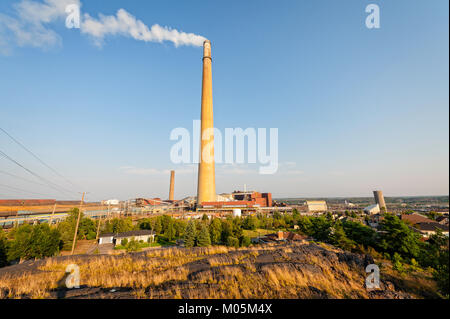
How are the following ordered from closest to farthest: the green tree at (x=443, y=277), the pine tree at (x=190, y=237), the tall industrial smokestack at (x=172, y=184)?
the green tree at (x=443, y=277) < the pine tree at (x=190, y=237) < the tall industrial smokestack at (x=172, y=184)

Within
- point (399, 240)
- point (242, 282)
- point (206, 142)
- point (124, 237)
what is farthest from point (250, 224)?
point (242, 282)

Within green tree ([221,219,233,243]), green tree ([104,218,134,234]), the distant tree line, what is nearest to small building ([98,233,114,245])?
green tree ([104,218,134,234])

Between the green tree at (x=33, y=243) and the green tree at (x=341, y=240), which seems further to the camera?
the green tree at (x=341, y=240)

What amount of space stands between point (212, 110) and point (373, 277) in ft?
189

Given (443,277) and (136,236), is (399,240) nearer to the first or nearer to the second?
(443,277)

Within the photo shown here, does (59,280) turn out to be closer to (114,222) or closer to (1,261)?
(1,261)

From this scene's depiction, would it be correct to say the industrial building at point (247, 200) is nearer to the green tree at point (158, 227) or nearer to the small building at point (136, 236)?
the green tree at point (158, 227)

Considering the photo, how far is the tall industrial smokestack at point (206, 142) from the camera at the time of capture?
58.1 metres

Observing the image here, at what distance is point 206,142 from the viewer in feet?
190

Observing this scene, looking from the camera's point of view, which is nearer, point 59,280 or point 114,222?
point 59,280

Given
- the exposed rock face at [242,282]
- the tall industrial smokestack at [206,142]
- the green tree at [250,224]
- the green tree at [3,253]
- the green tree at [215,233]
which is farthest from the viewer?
the tall industrial smokestack at [206,142]

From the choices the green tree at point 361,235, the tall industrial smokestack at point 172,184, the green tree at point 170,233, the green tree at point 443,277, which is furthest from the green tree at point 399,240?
the tall industrial smokestack at point 172,184
